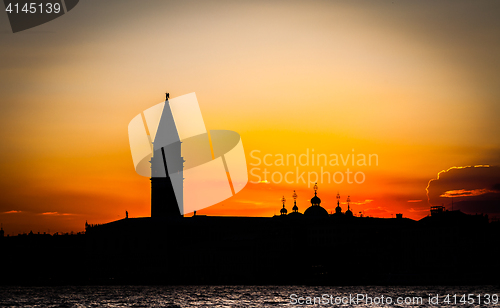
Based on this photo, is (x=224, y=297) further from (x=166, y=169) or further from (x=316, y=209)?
(x=316, y=209)

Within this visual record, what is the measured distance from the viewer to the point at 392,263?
146500 millimetres

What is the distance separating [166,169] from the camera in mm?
148875

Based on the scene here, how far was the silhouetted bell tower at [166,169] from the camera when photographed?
463 feet

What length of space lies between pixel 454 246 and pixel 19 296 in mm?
72193

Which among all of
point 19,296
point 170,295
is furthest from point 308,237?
point 19,296

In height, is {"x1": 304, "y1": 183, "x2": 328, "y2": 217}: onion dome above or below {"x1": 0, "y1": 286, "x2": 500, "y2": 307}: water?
above

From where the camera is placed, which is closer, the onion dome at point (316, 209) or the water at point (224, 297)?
the water at point (224, 297)

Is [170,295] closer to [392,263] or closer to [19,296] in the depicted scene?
[19,296]

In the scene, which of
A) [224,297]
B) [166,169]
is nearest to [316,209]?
[166,169]

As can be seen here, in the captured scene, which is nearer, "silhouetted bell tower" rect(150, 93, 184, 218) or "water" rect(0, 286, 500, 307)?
"water" rect(0, 286, 500, 307)

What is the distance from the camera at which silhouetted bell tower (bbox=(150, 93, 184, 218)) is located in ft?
463

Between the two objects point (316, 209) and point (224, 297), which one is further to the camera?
point (316, 209)

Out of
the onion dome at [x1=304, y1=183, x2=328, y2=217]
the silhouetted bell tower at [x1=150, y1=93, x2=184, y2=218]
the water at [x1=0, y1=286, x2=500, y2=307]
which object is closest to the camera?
the water at [x1=0, y1=286, x2=500, y2=307]

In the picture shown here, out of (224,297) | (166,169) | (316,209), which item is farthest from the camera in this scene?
(316,209)
